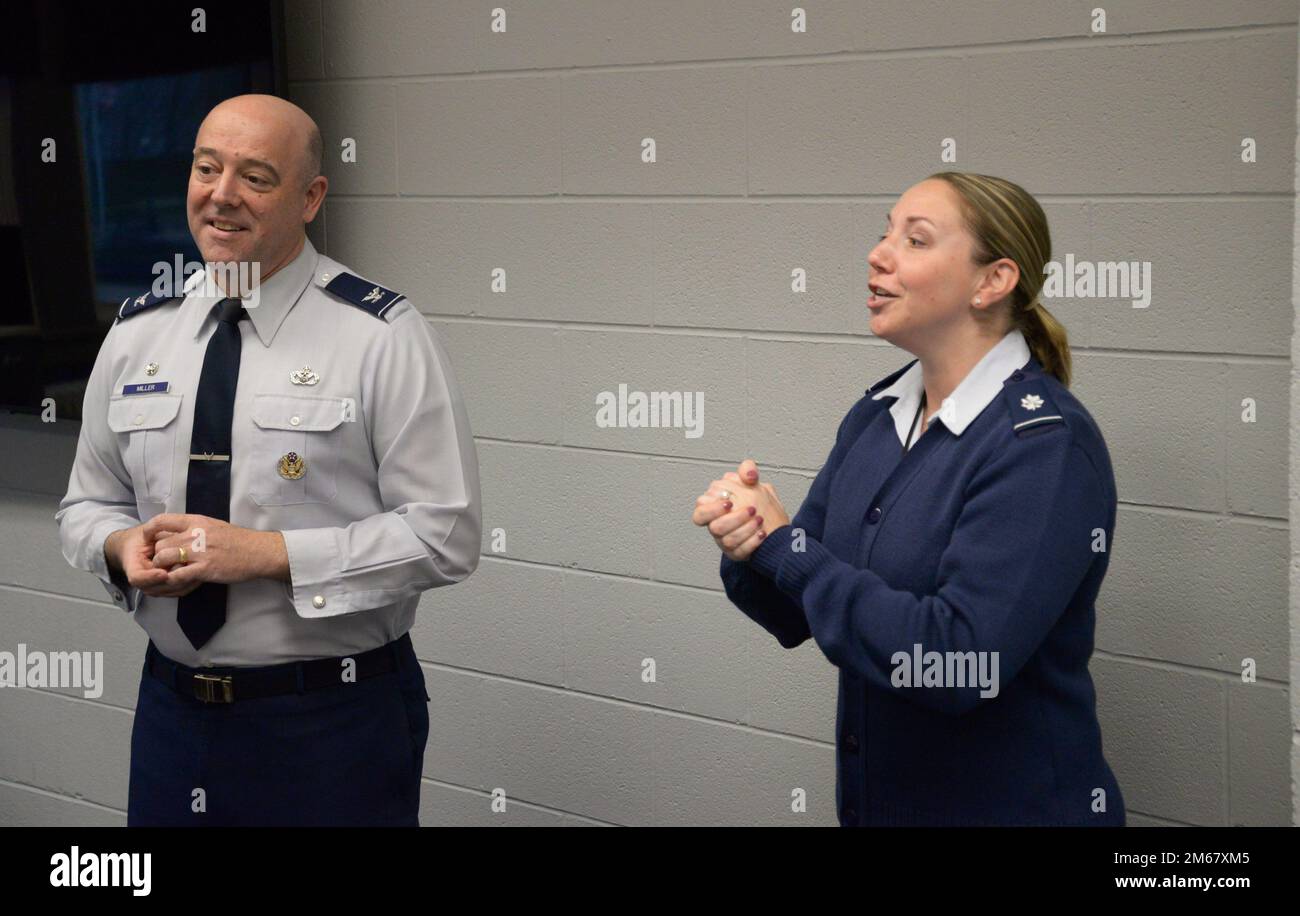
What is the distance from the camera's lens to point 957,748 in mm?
1751

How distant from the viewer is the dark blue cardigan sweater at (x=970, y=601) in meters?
1.63

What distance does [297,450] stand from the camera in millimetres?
2035

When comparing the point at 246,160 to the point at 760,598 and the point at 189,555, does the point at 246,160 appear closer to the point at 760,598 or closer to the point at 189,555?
the point at 189,555

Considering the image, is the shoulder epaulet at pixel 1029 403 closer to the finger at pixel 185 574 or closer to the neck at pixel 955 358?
the neck at pixel 955 358

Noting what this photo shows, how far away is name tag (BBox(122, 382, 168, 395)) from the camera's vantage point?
82.7 inches

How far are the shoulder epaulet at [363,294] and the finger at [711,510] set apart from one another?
612mm

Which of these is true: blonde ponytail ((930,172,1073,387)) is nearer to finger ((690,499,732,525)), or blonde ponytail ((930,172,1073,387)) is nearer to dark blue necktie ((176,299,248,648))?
finger ((690,499,732,525))

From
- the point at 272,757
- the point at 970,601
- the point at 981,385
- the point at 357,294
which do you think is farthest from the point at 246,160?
the point at 970,601

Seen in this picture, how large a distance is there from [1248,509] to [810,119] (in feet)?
3.12

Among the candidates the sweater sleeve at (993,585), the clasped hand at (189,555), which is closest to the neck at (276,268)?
the clasped hand at (189,555)

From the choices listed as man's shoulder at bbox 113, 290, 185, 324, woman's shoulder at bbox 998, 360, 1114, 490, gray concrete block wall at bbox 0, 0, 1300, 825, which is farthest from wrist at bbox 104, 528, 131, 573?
woman's shoulder at bbox 998, 360, 1114, 490

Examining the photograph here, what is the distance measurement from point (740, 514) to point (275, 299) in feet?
2.63

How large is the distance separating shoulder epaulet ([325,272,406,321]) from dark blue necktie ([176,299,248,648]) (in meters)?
0.17

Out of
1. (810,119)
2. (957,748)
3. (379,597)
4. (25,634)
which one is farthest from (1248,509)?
(25,634)
